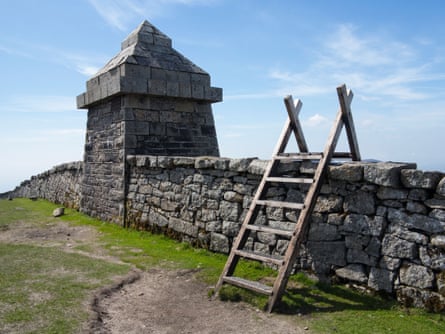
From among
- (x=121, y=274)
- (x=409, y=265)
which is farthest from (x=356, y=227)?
(x=121, y=274)

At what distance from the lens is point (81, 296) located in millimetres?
4590

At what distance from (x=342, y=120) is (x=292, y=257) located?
1949mm

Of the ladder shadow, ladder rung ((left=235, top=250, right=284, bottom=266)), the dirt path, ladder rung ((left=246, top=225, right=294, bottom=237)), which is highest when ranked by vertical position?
ladder rung ((left=246, top=225, right=294, bottom=237))

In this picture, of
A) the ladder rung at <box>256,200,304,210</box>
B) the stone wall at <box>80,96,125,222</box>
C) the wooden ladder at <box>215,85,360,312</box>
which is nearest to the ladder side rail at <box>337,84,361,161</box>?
the wooden ladder at <box>215,85,360,312</box>

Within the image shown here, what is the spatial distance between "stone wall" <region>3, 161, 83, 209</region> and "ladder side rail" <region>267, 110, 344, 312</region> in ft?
28.8

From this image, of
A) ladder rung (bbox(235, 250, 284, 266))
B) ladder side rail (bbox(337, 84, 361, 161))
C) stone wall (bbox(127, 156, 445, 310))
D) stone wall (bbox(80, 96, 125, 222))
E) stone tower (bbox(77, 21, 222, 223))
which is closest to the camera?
stone wall (bbox(127, 156, 445, 310))

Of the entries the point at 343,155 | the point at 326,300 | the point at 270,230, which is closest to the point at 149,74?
Result: the point at 343,155

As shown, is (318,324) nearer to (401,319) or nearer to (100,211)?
(401,319)

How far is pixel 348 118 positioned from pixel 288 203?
56.7 inches

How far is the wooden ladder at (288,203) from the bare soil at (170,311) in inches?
10.4

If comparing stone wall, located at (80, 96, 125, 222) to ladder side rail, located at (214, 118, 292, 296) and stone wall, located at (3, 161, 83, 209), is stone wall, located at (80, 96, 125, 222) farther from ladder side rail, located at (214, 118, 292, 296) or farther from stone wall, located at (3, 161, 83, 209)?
ladder side rail, located at (214, 118, 292, 296)

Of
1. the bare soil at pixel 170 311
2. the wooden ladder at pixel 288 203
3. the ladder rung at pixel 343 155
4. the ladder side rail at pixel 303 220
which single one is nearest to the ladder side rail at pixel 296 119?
the wooden ladder at pixel 288 203

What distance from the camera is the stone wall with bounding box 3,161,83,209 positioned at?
484 inches

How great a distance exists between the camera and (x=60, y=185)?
46.4ft
